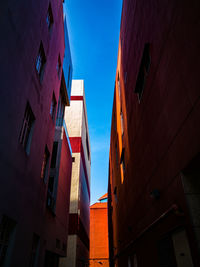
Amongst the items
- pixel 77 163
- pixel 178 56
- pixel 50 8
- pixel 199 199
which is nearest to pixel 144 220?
pixel 199 199

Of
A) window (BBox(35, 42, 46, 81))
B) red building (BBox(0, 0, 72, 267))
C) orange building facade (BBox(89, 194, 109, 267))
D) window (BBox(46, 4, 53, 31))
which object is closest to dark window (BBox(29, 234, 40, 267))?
red building (BBox(0, 0, 72, 267))

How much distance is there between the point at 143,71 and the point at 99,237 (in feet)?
133

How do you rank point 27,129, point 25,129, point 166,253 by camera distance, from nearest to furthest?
point 166,253 → point 25,129 → point 27,129

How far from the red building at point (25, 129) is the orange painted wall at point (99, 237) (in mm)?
32409

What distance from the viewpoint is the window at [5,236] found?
18.3 ft

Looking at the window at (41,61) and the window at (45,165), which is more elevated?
the window at (41,61)

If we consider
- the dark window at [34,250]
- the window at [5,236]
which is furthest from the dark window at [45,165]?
the window at [5,236]

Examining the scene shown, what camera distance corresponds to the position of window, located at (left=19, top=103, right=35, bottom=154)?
7345 millimetres

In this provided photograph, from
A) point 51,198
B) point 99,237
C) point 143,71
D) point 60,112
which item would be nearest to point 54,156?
point 51,198

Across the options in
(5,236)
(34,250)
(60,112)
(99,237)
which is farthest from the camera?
(99,237)

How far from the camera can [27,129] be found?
7.68 metres

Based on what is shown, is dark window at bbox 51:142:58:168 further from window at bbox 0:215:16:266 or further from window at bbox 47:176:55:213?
window at bbox 0:215:16:266

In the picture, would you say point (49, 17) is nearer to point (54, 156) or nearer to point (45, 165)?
point (45, 165)

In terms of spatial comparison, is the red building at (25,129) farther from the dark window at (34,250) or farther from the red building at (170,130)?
the red building at (170,130)
